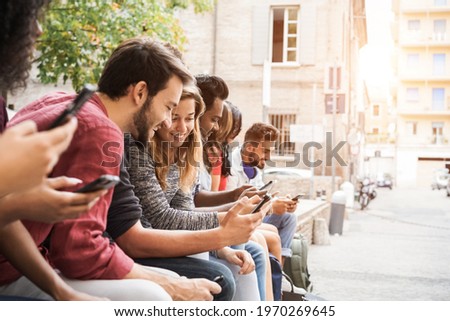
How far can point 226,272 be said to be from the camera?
186cm

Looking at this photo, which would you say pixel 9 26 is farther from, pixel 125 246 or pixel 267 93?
pixel 267 93

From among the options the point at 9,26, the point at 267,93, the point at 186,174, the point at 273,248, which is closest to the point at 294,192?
the point at 267,93

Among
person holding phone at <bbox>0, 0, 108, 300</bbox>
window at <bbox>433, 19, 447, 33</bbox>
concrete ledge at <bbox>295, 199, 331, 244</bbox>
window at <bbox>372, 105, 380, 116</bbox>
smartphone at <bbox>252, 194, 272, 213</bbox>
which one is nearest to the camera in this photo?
person holding phone at <bbox>0, 0, 108, 300</bbox>

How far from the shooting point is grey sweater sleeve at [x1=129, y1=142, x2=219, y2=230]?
1.86 meters

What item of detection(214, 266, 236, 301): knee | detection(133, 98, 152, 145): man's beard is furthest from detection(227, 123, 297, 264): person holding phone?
detection(133, 98, 152, 145): man's beard

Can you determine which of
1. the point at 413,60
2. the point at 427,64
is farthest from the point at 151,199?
the point at 413,60

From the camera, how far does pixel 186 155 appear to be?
93.4 inches

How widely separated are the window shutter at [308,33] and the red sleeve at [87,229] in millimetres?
10830

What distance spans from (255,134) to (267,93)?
949 mm

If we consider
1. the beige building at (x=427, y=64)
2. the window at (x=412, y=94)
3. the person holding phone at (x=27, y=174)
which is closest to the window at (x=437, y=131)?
the beige building at (x=427, y=64)

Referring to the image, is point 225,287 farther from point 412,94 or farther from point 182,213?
point 412,94

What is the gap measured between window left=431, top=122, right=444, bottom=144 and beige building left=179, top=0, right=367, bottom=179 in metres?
2.90

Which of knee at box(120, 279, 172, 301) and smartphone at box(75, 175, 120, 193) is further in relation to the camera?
knee at box(120, 279, 172, 301)

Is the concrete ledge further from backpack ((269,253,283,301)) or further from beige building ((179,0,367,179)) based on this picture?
beige building ((179,0,367,179))
